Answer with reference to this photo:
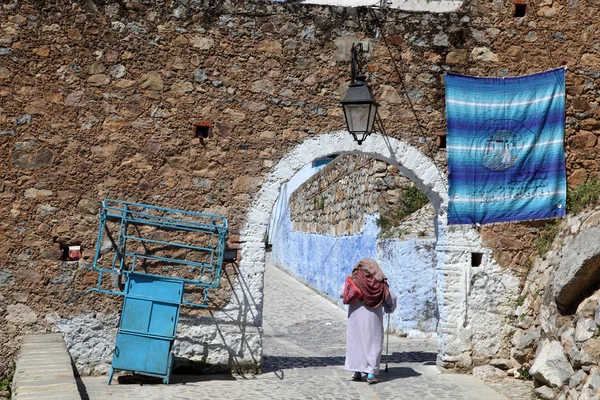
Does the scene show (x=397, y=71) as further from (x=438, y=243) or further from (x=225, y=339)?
(x=225, y=339)

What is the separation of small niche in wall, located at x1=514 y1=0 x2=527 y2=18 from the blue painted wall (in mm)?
3558

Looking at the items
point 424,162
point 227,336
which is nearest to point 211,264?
point 227,336

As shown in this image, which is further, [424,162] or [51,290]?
[424,162]

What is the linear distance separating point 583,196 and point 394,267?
3.77 metres

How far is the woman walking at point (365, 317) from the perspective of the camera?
6.98 meters

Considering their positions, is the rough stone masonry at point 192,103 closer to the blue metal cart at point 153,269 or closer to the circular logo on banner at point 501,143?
the blue metal cart at point 153,269

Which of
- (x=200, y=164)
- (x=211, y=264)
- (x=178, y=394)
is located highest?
(x=200, y=164)

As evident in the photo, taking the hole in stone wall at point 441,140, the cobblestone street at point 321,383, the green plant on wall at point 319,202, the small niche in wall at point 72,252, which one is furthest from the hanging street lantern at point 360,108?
the green plant on wall at point 319,202

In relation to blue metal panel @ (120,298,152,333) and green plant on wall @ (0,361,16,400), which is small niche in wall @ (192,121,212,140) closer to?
blue metal panel @ (120,298,152,333)

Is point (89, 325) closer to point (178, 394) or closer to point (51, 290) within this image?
point (51, 290)

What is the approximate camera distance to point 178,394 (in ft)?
20.1

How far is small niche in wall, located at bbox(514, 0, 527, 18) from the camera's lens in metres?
7.66

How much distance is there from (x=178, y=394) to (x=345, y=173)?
827 centimetres

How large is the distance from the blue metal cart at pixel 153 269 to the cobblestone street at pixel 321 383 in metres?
0.31
